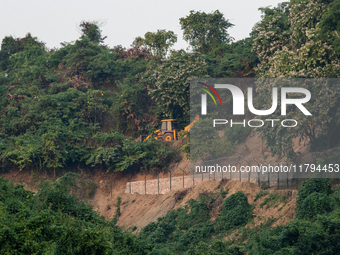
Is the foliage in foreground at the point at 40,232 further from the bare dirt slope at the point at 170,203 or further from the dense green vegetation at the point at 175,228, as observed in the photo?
the bare dirt slope at the point at 170,203

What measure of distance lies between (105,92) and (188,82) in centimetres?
928

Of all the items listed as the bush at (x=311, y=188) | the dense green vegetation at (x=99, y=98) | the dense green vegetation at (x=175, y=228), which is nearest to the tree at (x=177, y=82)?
the dense green vegetation at (x=99, y=98)

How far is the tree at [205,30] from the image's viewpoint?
155 feet

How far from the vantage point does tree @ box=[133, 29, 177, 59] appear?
4878cm

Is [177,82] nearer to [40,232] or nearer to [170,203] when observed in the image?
[170,203]

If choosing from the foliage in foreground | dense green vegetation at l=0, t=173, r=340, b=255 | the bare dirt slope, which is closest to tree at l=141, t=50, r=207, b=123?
the bare dirt slope

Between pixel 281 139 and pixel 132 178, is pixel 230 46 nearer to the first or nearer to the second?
pixel 132 178

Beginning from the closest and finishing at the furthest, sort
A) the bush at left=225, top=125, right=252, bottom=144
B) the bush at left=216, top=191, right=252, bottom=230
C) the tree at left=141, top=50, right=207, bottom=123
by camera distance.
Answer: the bush at left=216, top=191, right=252, bottom=230 < the bush at left=225, top=125, right=252, bottom=144 < the tree at left=141, top=50, right=207, bottom=123

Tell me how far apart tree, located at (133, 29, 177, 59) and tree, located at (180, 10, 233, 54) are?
152 centimetres

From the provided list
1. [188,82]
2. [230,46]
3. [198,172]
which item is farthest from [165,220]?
[230,46]

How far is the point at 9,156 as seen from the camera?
38.4m

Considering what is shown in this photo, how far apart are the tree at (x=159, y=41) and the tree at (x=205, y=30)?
152 centimetres

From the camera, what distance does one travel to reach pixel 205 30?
1898 inches

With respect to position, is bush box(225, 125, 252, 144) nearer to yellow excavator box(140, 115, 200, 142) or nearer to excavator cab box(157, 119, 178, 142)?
yellow excavator box(140, 115, 200, 142)
